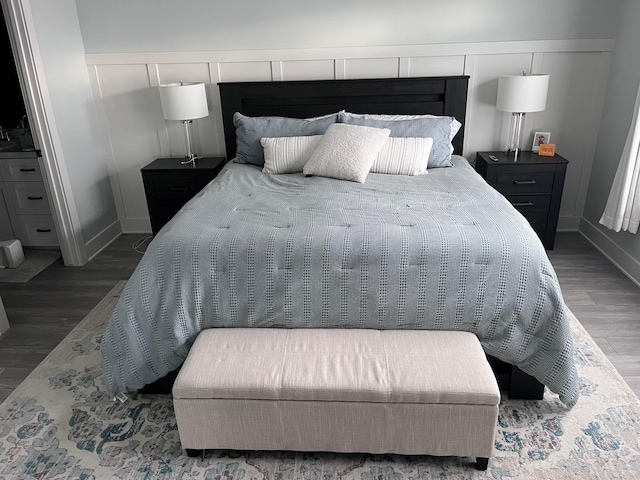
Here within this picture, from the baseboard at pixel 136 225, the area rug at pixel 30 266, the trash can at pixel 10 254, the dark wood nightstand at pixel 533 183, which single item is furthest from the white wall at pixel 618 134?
the trash can at pixel 10 254

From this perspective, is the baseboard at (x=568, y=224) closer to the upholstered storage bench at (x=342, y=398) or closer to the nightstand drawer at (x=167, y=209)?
the upholstered storage bench at (x=342, y=398)

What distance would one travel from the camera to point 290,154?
3271mm

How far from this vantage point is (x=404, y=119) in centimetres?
342

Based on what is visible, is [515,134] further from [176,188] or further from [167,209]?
[167,209]

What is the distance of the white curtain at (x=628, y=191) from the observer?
9.68 feet

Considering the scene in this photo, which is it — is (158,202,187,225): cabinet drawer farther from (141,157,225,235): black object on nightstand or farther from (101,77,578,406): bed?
(101,77,578,406): bed

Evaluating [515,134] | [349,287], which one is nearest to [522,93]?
[515,134]

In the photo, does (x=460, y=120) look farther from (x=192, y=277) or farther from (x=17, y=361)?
(x=17, y=361)

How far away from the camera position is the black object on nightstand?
3.62m

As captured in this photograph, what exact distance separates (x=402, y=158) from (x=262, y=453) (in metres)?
1.94

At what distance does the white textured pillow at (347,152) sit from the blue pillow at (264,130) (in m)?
0.26

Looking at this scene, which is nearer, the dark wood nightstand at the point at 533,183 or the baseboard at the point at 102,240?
the dark wood nightstand at the point at 533,183

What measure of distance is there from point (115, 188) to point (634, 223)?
3.76 metres

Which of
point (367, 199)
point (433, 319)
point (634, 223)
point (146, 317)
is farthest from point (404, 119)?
point (146, 317)
